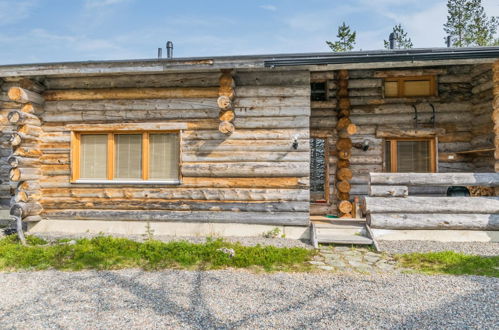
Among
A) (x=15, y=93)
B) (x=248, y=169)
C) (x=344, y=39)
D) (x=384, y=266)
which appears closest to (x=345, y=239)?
(x=384, y=266)

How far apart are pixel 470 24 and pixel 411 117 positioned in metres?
21.0

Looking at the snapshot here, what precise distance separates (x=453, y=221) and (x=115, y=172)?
7045 mm

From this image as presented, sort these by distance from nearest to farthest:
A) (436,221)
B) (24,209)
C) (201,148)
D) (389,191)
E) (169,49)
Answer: (436,221) < (389,191) < (24,209) < (201,148) < (169,49)

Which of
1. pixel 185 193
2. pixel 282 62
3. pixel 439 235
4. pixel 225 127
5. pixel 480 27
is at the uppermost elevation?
pixel 480 27

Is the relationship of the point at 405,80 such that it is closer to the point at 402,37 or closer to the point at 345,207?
the point at 345,207

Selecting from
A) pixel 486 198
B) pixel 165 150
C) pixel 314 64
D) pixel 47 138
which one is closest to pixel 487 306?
pixel 486 198

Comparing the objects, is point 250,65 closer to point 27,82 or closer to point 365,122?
point 365,122

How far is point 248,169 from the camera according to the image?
6.71 m

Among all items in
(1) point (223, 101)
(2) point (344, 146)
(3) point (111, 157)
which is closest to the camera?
(1) point (223, 101)

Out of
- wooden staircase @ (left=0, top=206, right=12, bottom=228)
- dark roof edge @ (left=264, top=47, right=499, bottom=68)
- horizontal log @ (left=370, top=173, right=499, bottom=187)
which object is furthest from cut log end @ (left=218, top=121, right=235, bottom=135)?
wooden staircase @ (left=0, top=206, right=12, bottom=228)

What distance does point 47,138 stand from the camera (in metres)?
7.17

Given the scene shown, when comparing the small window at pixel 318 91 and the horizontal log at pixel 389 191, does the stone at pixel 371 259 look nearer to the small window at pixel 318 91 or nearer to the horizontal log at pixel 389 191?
the horizontal log at pixel 389 191

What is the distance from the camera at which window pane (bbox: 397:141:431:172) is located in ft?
27.3

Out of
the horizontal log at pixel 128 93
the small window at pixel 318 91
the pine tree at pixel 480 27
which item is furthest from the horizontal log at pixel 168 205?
the pine tree at pixel 480 27
